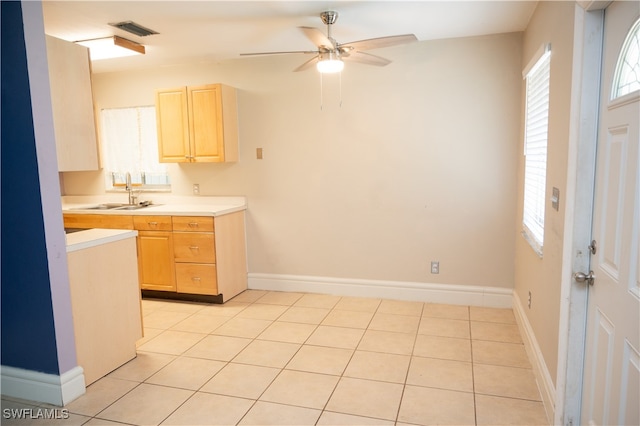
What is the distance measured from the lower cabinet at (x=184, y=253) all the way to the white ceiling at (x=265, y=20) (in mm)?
1626

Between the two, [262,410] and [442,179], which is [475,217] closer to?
[442,179]

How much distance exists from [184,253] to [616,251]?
351 cm

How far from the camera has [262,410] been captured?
2.29m

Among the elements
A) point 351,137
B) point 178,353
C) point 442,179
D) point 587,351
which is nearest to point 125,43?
point 351,137

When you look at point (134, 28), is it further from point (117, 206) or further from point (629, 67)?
point (629, 67)

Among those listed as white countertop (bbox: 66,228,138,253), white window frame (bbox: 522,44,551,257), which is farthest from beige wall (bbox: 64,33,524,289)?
white countertop (bbox: 66,228,138,253)

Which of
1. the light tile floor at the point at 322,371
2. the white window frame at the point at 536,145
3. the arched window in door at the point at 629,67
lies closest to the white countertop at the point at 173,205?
the light tile floor at the point at 322,371

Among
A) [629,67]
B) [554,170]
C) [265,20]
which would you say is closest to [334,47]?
[265,20]

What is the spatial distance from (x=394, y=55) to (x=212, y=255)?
2.54 meters

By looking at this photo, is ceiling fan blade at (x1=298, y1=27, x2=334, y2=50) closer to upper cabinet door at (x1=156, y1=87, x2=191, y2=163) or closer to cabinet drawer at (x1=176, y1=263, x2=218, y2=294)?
upper cabinet door at (x1=156, y1=87, x2=191, y2=163)

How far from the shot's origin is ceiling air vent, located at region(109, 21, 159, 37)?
3.24 metres

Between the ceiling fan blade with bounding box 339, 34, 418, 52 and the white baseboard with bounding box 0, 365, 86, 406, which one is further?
the ceiling fan blade with bounding box 339, 34, 418, 52

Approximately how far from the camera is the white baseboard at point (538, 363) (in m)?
2.14

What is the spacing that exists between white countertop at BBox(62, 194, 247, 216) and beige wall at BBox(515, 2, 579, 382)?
278cm
